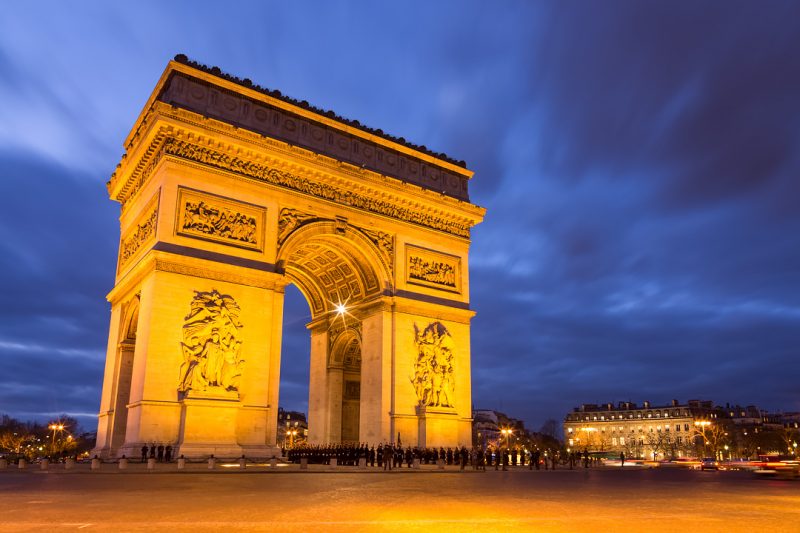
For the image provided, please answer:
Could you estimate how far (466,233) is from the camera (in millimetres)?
32969

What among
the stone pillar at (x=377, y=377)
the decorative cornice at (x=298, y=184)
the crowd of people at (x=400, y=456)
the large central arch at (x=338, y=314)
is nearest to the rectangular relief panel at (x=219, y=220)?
the decorative cornice at (x=298, y=184)

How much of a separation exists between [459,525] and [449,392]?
21.6 metres

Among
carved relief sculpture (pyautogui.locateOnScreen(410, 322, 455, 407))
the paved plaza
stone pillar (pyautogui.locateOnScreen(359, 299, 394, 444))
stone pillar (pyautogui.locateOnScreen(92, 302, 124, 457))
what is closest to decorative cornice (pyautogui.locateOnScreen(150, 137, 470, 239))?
stone pillar (pyautogui.locateOnScreen(359, 299, 394, 444))

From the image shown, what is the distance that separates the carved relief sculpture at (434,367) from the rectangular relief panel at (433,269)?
210 cm

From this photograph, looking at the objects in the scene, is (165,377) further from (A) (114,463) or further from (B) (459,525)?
(B) (459,525)

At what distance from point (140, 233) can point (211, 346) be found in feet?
21.2

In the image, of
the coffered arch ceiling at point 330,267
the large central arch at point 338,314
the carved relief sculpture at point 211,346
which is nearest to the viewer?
the carved relief sculpture at point 211,346

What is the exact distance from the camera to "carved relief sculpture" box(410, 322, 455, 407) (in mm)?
28547

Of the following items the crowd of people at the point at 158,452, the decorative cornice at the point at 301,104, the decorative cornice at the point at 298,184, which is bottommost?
the crowd of people at the point at 158,452

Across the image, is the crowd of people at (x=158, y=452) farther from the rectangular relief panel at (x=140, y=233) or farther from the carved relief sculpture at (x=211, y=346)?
the rectangular relief panel at (x=140, y=233)

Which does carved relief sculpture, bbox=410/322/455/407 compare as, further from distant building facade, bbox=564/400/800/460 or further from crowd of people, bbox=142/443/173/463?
distant building facade, bbox=564/400/800/460

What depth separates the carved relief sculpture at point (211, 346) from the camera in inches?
880

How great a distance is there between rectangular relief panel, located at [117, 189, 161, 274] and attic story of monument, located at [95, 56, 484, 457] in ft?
0.44

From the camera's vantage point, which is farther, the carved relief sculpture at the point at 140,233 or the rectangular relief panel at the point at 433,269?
the rectangular relief panel at the point at 433,269
